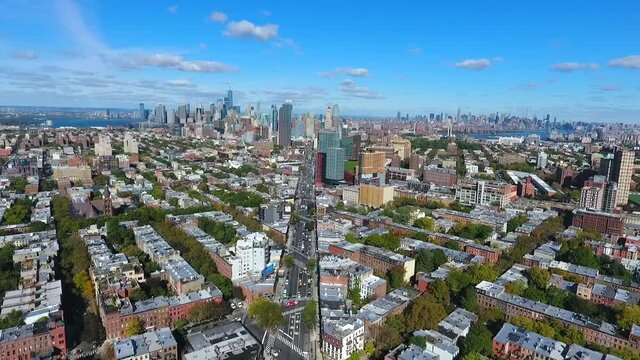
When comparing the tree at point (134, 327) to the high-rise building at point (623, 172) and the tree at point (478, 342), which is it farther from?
the high-rise building at point (623, 172)

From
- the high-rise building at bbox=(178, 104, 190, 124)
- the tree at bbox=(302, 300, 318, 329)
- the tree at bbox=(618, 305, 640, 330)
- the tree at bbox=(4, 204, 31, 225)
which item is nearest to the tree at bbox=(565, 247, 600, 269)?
the tree at bbox=(618, 305, 640, 330)

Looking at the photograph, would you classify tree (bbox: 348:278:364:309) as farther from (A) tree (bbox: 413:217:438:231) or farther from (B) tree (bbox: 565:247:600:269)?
(B) tree (bbox: 565:247:600:269)

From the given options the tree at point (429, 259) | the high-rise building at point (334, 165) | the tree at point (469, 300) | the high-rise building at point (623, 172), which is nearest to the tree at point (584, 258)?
the tree at point (429, 259)

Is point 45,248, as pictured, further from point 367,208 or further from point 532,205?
point 532,205

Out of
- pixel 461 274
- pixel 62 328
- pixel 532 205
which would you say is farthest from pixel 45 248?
pixel 532 205

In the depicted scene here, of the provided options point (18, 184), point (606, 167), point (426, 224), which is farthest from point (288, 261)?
point (606, 167)

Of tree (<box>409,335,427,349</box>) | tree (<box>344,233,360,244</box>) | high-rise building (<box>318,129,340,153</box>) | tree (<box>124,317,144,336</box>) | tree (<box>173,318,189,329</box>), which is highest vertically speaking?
high-rise building (<box>318,129,340,153</box>)
